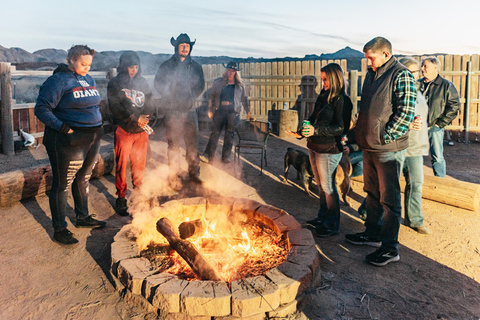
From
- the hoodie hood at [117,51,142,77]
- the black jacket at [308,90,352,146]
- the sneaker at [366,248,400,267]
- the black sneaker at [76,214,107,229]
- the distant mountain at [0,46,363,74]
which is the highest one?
the distant mountain at [0,46,363,74]

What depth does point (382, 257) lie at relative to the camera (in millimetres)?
3613

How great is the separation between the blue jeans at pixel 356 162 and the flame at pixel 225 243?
2.31m

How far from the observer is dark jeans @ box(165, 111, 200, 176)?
596 centimetres

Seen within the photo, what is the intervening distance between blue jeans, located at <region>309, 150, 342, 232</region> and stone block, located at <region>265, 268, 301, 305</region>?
1.48m

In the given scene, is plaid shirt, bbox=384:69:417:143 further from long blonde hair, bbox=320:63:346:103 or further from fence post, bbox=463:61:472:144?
fence post, bbox=463:61:472:144

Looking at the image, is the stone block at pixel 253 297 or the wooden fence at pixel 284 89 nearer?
the stone block at pixel 253 297

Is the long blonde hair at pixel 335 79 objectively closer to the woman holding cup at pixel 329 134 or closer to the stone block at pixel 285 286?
the woman holding cup at pixel 329 134

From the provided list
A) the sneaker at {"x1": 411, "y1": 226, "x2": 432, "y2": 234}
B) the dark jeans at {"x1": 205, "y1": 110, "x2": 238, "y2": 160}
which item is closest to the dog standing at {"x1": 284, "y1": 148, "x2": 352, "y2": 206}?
the sneaker at {"x1": 411, "y1": 226, "x2": 432, "y2": 234}

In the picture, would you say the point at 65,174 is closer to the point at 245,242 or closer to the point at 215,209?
the point at 215,209

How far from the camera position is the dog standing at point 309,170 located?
530 cm

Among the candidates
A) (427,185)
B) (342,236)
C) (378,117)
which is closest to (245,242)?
(342,236)

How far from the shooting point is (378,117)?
346 centimetres

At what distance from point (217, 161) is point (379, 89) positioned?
467cm

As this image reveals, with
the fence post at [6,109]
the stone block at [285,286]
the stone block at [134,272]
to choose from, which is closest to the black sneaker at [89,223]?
the stone block at [134,272]
